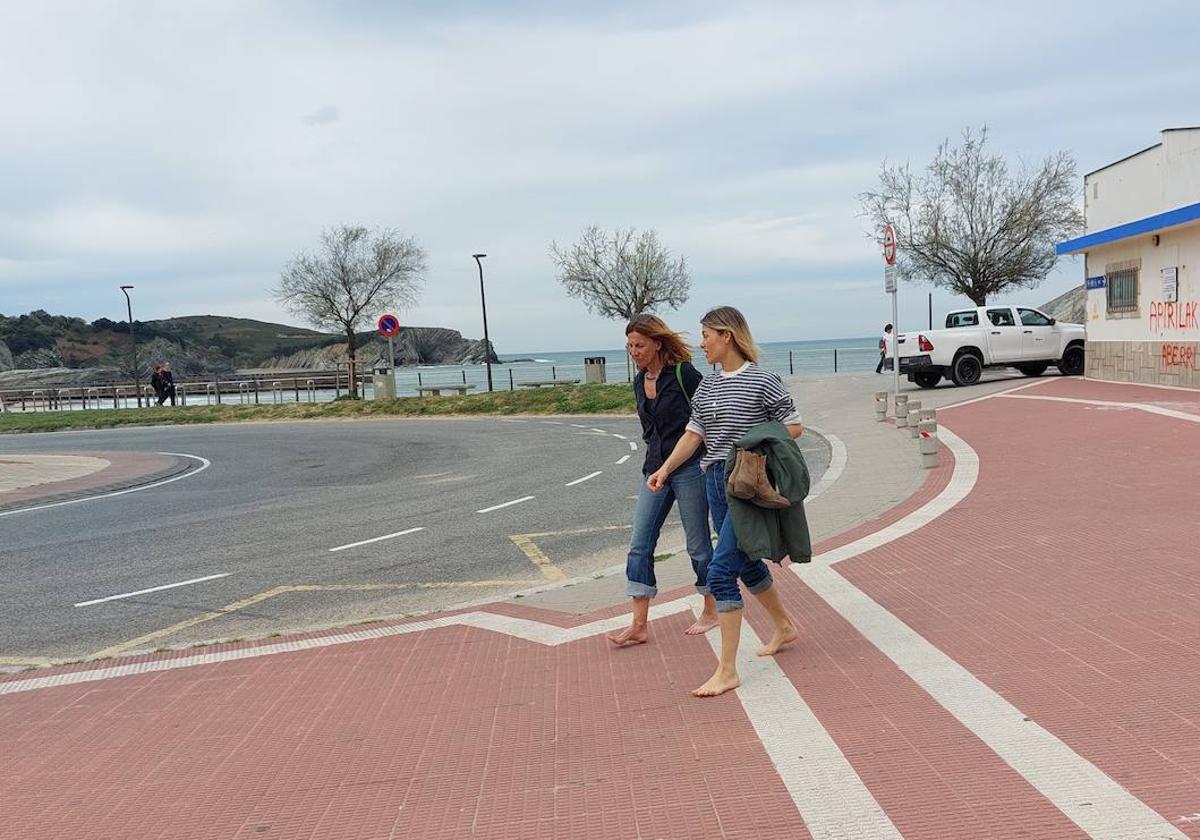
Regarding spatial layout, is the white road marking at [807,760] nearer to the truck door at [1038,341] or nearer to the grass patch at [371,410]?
the truck door at [1038,341]

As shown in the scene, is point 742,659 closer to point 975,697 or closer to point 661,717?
point 661,717

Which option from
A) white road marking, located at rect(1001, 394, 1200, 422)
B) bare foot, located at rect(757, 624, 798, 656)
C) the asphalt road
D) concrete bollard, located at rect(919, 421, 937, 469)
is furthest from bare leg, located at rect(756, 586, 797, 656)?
white road marking, located at rect(1001, 394, 1200, 422)

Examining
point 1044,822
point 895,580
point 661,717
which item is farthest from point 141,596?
point 1044,822

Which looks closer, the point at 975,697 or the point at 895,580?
the point at 975,697

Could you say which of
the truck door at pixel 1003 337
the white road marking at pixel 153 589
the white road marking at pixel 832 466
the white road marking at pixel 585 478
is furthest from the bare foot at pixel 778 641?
the truck door at pixel 1003 337

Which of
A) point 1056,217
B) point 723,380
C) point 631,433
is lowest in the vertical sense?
point 631,433

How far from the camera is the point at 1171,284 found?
18547 mm

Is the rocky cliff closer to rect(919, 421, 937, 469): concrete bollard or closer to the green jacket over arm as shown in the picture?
rect(919, 421, 937, 469): concrete bollard

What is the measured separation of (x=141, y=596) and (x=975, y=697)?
248 inches

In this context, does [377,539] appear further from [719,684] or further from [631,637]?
[719,684]

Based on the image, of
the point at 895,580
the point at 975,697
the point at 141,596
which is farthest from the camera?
the point at 141,596

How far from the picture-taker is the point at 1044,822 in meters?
3.11

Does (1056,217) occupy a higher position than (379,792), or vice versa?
(1056,217)

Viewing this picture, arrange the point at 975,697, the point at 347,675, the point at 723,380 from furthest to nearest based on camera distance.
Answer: the point at 347,675 → the point at 723,380 → the point at 975,697
